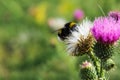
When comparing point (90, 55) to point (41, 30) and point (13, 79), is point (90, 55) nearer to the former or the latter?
point (13, 79)

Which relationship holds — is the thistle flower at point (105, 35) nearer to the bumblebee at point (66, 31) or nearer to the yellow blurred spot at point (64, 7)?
the bumblebee at point (66, 31)

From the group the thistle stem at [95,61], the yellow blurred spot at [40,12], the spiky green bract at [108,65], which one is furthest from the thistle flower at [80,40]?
the yellow blurred spot at [40,12]

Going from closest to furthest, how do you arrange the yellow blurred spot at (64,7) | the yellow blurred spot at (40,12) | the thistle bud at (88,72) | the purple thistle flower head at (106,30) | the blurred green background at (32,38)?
the purple thistle flower head at (106,30)
the thistle bud at (88,72)
the blurred green background at (32,38)
the yellow blurred spot at (40,12)
the yellow blurred spot at (64,7)

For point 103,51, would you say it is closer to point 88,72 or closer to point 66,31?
point 88,72

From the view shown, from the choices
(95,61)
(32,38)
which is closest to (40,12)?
(32,38)

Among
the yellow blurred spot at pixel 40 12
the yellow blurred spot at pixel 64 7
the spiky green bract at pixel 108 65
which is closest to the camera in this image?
the spiky green bract at pixel 108 65

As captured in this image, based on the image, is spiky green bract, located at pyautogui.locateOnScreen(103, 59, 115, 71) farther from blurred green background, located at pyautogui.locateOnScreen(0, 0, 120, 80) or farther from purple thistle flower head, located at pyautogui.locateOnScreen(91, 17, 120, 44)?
blurred green background, located at pyautogui.locateOnScreen(0, 0, 120, 80)

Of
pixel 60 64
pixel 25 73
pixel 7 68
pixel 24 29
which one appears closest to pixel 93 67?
pixel 60 64
